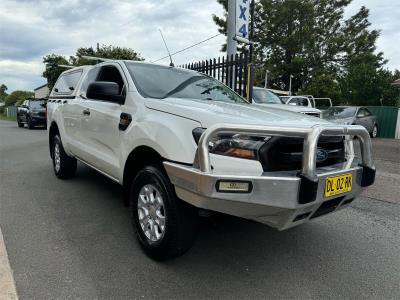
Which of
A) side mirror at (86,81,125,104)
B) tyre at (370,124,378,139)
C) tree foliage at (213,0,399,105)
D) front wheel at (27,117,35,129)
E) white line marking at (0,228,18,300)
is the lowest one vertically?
front wheel at (27,117,35,129)

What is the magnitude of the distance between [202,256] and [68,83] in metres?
4.13

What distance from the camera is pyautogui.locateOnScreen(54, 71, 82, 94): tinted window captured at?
577cm

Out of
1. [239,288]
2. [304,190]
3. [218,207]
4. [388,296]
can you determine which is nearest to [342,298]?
[388,296]

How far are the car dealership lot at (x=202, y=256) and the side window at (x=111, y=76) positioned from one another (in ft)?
5.14

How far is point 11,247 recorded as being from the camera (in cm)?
347

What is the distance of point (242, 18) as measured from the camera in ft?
30.6

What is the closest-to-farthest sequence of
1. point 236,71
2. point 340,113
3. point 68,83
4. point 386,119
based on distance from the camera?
point 68,83, point 236,71, point 340,113, point 386,119

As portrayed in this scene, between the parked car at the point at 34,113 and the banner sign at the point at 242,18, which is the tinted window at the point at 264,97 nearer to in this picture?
the banner sign at the point at 242,18

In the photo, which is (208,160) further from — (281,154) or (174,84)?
(174,84)

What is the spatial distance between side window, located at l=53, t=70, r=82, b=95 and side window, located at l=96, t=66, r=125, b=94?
97 cm

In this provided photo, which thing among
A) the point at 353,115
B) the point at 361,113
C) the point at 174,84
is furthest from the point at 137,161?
the point at 361,113

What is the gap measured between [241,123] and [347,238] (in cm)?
211

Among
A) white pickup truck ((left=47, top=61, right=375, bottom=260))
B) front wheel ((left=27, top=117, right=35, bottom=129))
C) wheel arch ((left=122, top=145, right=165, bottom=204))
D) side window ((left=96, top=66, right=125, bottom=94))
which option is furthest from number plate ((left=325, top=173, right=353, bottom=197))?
front wheel ((left=27, top=117, right=35, bottom=129))

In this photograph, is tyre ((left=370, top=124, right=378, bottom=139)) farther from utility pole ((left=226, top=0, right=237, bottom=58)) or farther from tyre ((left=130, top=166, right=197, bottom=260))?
tyre ((left=130, top=166, right=197, bottom=260))
